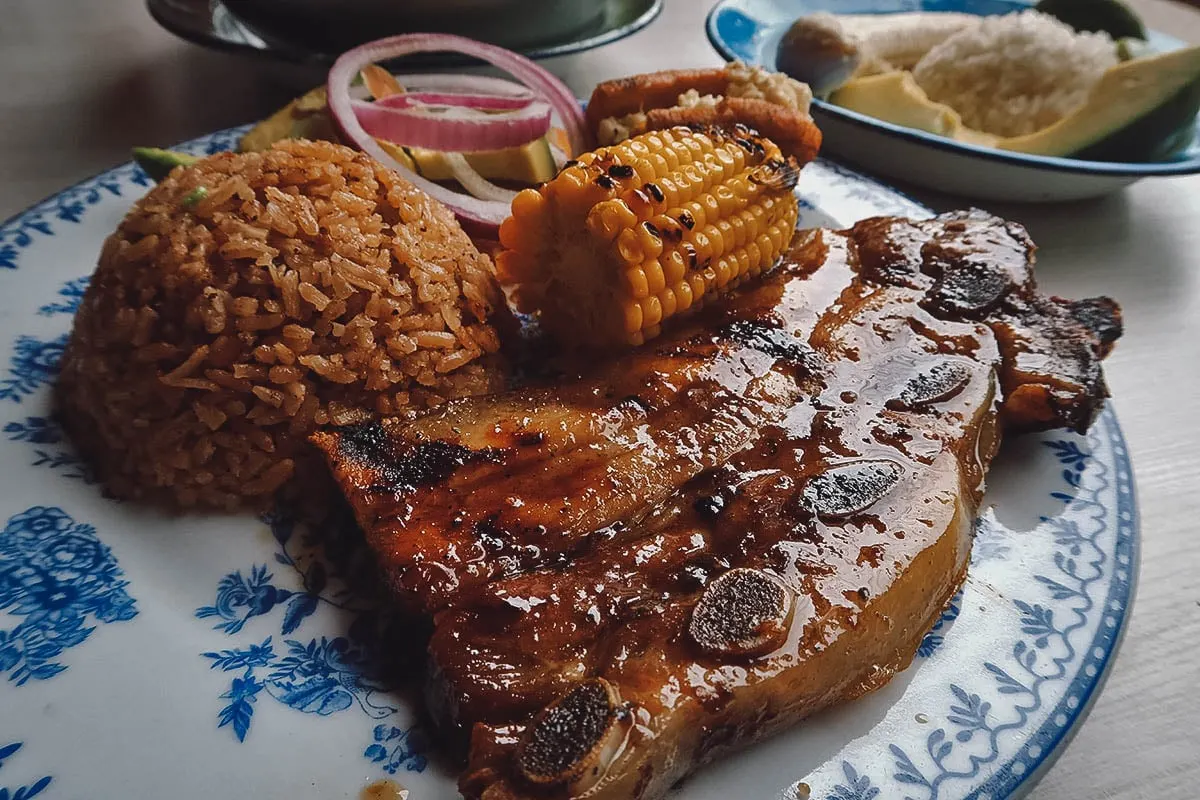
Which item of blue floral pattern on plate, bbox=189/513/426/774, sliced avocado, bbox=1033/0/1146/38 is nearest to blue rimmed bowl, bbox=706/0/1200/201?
sliced avocado, bbox=1033/0/1146/38

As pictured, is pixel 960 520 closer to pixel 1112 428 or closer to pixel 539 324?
pixel 1112 428

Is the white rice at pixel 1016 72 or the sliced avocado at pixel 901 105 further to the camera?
the white rice at pixel 1016 72

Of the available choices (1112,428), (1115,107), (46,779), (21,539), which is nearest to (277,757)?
(46,779)

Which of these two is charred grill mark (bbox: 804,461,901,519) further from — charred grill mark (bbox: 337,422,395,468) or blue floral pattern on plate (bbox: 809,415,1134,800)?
charred grill mark (bbox: 337,422,395,468)

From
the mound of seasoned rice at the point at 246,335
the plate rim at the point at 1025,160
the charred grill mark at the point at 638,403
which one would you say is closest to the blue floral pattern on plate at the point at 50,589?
the mound of seasoned rice at the point at 246,335

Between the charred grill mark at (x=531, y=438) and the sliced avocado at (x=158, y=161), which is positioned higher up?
the charred grill mark at (x=531, y=438)

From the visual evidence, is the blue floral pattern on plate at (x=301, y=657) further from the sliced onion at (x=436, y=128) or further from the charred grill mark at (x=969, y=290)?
the charred grill mark at (x=969, y=290)

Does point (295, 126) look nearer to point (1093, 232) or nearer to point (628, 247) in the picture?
point (628, 247)
